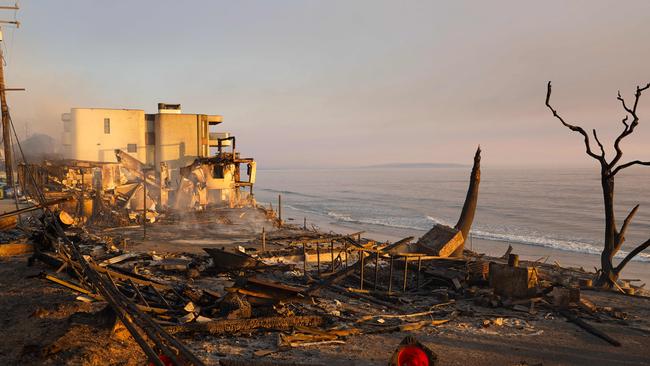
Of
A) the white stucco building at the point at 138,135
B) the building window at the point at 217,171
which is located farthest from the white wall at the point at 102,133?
the building window at the point at 217,171

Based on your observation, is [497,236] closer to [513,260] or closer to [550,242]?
[550,242]

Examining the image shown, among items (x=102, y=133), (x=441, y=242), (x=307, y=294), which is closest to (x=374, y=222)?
(x=102, y=133)

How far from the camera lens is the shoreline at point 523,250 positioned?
109 feet

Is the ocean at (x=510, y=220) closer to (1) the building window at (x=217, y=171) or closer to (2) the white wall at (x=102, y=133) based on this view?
(1) the building window at (x=217, y=171)

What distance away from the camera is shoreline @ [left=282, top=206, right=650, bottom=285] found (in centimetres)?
3324

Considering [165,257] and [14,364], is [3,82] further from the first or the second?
[14,364]

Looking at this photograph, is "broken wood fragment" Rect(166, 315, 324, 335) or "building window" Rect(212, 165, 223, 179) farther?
"building window" Rect(212, 165, 223, 179)

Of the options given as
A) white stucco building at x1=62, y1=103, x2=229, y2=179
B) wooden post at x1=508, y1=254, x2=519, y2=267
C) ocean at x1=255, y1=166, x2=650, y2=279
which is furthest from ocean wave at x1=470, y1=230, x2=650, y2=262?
white stucco building at x1=62, y1=103, x2=229, y2=179

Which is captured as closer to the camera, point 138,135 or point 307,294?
point 307,294

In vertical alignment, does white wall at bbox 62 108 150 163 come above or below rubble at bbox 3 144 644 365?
above

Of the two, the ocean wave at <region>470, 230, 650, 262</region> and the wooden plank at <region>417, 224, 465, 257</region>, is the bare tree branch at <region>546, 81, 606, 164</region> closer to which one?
the wooden plank at <region>417, 224, 465, 257</region>

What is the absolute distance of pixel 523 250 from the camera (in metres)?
41.7

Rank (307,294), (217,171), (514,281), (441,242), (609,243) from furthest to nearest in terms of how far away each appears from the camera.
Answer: (217,171), (609,243), (441,242), (514,281), (307,294)

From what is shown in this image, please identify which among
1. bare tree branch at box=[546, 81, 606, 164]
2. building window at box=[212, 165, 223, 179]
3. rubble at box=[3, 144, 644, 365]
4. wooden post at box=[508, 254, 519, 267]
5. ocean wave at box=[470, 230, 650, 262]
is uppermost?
bare tree branch at box=[546, 81, 606, 164]
